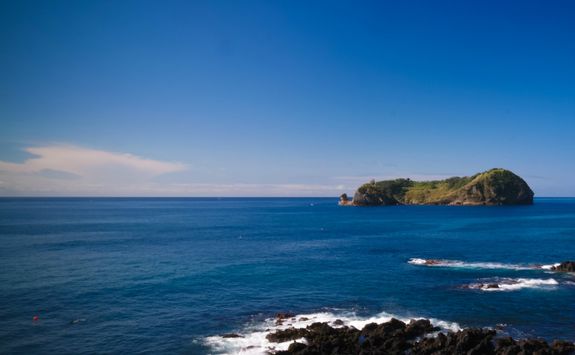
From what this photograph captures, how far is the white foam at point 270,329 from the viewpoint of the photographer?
32.1 metres

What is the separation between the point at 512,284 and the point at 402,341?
93.9ft

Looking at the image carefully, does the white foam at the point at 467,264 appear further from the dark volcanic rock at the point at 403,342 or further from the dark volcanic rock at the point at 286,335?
the dark volcanic rock at the point at 286,335

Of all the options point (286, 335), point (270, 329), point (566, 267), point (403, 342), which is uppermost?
point (566, 267)

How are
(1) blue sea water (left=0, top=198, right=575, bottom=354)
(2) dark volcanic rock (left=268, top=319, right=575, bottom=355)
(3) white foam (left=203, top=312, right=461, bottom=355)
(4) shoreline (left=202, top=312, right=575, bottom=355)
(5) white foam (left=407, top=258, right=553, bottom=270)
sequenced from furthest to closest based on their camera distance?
(5) white foam (left=407, top=258, right=553, bottom=270)
(1) blue sea water (left=0, top=198, right=575, bottom=354)
(3) white foam (left=203, top=312, right=461, bottom=355)
(4) shoreline (left=202, top=312, right=575, bottom=355)
(2) dark volcanic rock (left=268, top=319, right=575, bottom=355)

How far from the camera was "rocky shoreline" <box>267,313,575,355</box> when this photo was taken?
3017 cm

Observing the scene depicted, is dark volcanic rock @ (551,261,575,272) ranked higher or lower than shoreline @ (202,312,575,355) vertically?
higher

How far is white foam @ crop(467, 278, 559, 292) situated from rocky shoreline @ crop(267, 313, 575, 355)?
17.0 m

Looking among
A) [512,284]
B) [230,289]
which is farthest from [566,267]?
[230,289]

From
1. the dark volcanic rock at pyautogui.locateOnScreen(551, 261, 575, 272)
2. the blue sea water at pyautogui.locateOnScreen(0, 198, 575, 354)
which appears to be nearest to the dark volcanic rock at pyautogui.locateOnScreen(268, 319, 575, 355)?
the blue sea water at pyautogui.locateOnScreen(0, 198, 575, 354)

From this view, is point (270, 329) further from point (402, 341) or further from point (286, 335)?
point (402, 341)

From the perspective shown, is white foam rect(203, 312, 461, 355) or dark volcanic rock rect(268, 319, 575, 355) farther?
white foam rect(203, 312, 461, 355)

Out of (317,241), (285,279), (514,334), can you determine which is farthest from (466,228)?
(514,334)

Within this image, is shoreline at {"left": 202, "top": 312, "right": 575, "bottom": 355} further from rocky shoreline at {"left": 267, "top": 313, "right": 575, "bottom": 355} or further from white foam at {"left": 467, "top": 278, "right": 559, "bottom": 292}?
white foam at {"left": 467, "top": 278, "right": 559, "bottom": 292}

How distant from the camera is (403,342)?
3162 cm
